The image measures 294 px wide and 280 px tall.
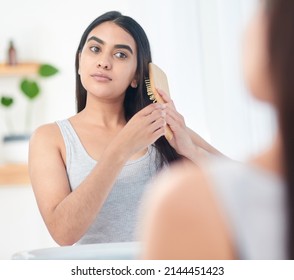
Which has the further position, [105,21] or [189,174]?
[105,21]

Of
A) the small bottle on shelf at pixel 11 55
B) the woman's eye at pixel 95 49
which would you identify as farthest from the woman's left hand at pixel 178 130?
A: the small bottle on shelf at pixel 11 55

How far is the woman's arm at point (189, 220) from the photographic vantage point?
22 centimetres

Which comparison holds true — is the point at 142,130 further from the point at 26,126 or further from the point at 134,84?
the point at 26,126

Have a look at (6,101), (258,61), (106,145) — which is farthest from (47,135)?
(258,61)

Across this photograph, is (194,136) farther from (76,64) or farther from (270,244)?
(270,244)

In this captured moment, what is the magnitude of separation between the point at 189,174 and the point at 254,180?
2 centimetres

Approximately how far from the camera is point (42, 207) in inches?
33.4

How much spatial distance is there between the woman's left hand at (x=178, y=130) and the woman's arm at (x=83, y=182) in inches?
0.8

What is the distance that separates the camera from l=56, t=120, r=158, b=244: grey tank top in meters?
0.85

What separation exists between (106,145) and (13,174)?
205 millimetres

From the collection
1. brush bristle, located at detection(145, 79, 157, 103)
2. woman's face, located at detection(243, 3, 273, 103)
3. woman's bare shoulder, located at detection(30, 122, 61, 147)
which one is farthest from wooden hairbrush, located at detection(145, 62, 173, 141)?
woman's face, located at detection(243, 3, 273, 103)

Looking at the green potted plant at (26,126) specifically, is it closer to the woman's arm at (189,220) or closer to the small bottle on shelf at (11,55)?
the small bottle on shelf at (11,55)
